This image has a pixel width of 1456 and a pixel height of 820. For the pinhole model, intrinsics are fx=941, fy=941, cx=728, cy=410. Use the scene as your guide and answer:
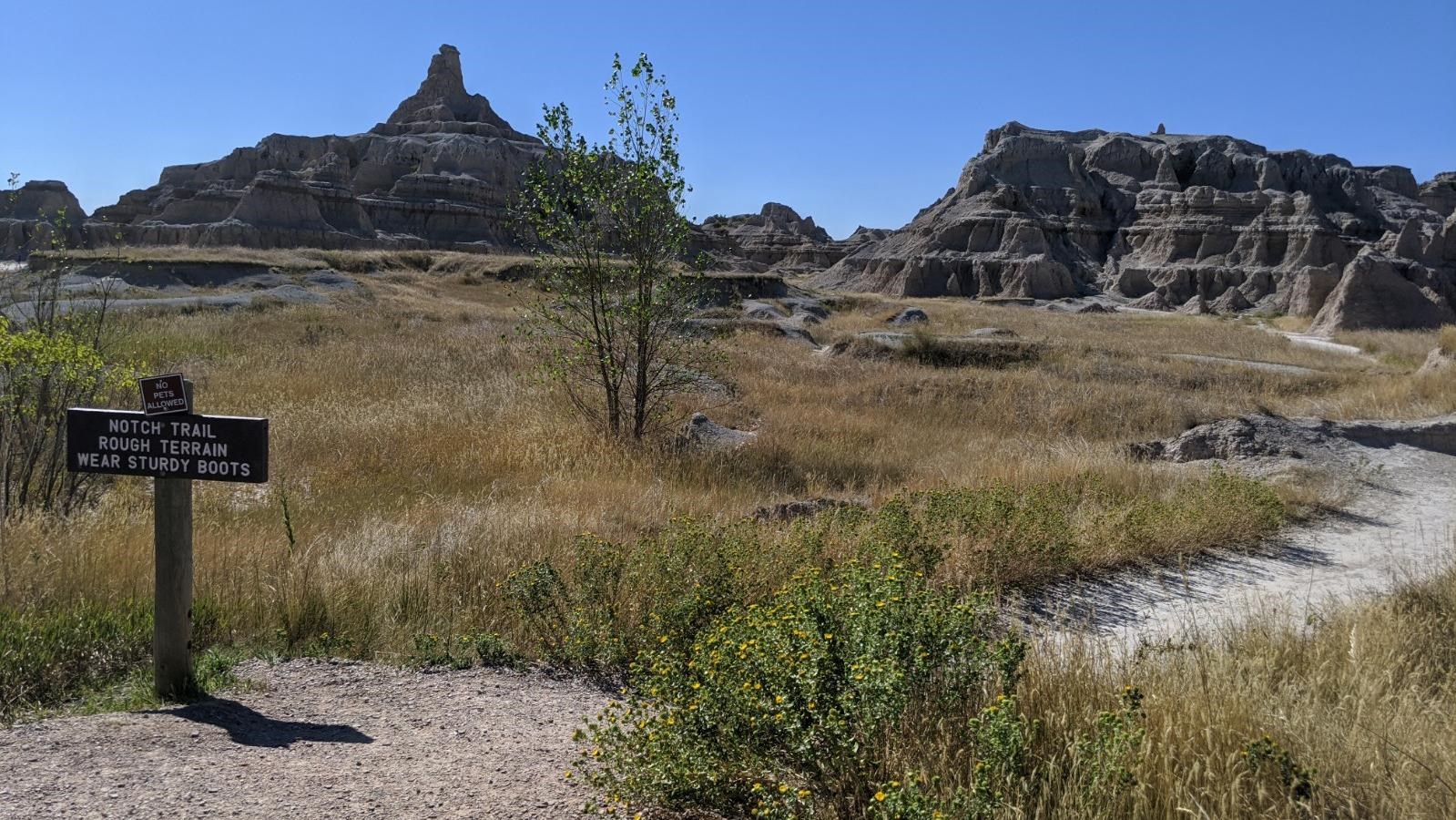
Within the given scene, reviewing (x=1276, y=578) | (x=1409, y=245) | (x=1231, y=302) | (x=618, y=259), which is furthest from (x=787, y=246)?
(x=1276, y=578)

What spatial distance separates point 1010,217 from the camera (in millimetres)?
81062

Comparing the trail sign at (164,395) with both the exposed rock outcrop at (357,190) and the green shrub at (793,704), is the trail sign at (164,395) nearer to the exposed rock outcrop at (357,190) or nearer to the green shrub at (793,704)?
the green shrub at (793,704)

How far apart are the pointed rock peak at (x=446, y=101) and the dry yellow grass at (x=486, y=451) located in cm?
10545

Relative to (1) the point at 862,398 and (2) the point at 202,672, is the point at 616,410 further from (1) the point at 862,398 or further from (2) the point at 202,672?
(2) the point at 202,672

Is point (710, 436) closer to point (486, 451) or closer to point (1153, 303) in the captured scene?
point (486, 451)

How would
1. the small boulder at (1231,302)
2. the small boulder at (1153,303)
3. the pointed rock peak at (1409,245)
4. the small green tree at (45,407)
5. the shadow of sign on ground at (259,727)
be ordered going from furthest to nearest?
the small boulder at (1153,303) → the small boulder at (1231,302) → the pointed rock peak at (1409,245) → the small green tree at (45,407) → the shadow of sign on ground at (259,727)

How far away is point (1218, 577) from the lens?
7203 mm

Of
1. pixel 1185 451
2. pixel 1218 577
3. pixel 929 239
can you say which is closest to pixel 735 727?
pixel 1218 577

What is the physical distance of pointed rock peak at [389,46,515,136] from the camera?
120 meters

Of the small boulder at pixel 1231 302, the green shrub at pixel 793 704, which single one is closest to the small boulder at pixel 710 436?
the green shrub at pixel 793 704

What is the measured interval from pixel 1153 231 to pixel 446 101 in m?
87.8

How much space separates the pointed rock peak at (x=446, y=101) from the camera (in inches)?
4737

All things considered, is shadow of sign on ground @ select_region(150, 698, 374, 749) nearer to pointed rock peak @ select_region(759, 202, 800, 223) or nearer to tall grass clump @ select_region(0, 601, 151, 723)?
tall grass clump @ select_region(0, 601, 151, 723)

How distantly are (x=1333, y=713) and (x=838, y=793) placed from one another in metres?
1.93
